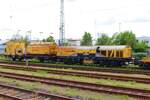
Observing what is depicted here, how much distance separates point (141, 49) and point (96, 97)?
4981 centimetres

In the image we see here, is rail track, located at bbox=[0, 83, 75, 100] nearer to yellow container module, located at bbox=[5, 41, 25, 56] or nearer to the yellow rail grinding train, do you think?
the yellow rail grinding train

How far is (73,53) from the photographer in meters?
37.2

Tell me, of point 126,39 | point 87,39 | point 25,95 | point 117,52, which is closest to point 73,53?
point 117,52

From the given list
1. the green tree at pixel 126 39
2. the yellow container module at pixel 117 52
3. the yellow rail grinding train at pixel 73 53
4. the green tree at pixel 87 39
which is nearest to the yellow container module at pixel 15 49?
the yellow rail grinding train at pixel 73 53

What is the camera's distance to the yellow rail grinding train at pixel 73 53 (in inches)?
1272

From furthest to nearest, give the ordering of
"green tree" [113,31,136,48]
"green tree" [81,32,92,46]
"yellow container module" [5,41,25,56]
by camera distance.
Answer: "green tree" [81,32,92,46]
"green tree" [113,31,136,48]
"yellow container module" [5,41,25,56]

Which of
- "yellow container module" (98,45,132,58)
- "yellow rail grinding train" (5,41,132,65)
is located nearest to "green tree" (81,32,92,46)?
"yellow rail grinding train" (5,41,132,65)

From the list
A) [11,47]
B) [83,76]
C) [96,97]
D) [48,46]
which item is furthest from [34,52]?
[96,97]

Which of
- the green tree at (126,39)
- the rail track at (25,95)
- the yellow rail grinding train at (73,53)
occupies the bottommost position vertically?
the rail track at (25,95)

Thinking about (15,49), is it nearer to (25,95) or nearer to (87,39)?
(25,95)

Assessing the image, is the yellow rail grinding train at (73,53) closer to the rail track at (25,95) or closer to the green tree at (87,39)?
the rail track at (25,95)

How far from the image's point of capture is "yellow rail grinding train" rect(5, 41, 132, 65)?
32.3 meters

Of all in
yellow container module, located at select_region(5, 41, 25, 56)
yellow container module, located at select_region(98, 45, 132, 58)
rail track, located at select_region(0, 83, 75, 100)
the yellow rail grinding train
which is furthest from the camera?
yellow container module, located at select_region(5, 41, 25, 56)

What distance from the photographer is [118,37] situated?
77.8 meters
